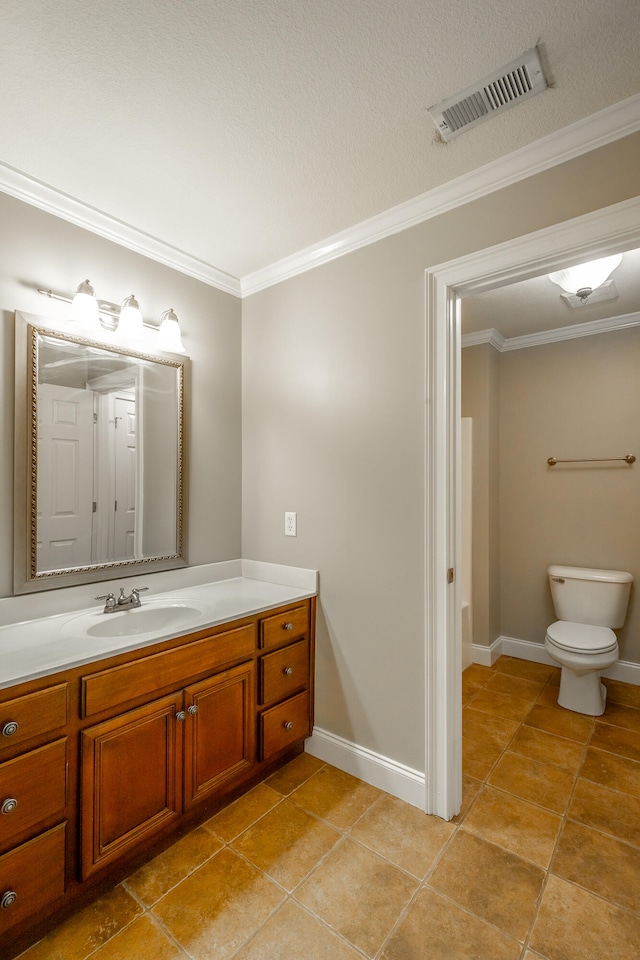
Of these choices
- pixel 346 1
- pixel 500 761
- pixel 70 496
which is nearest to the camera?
pixel 346 1

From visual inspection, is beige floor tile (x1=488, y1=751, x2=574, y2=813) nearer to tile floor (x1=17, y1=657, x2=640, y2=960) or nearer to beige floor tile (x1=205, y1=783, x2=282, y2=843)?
A: tile floor (x1=17, y1=657, x2=640, y2=960)

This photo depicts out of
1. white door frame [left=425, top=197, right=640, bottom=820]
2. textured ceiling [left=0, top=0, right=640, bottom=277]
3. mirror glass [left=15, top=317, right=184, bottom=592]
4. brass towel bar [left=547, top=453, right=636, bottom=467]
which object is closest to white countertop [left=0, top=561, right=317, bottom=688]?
mirror glass [left=15, top=317, right=184, bottom=592]

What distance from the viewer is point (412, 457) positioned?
1.89 metres

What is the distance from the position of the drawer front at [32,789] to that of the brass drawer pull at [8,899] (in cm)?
12

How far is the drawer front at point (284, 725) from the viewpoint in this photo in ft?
6.40

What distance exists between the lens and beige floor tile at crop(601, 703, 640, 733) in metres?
2.48

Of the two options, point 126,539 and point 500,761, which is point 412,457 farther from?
point 500,761

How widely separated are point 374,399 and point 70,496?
134cm

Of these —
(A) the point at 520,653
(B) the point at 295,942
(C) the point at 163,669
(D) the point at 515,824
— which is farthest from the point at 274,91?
(A) the point at 520,653

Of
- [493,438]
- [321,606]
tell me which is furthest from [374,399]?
[493,438]

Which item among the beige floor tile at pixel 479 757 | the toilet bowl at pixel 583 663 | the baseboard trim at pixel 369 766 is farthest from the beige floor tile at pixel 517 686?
the baseboard trim at pixel 369 766

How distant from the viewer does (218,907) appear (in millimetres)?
1393

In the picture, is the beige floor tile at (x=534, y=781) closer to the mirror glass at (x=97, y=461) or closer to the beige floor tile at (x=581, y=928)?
the beige floor tile at (x=581, y=928)

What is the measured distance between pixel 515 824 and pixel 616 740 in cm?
97
